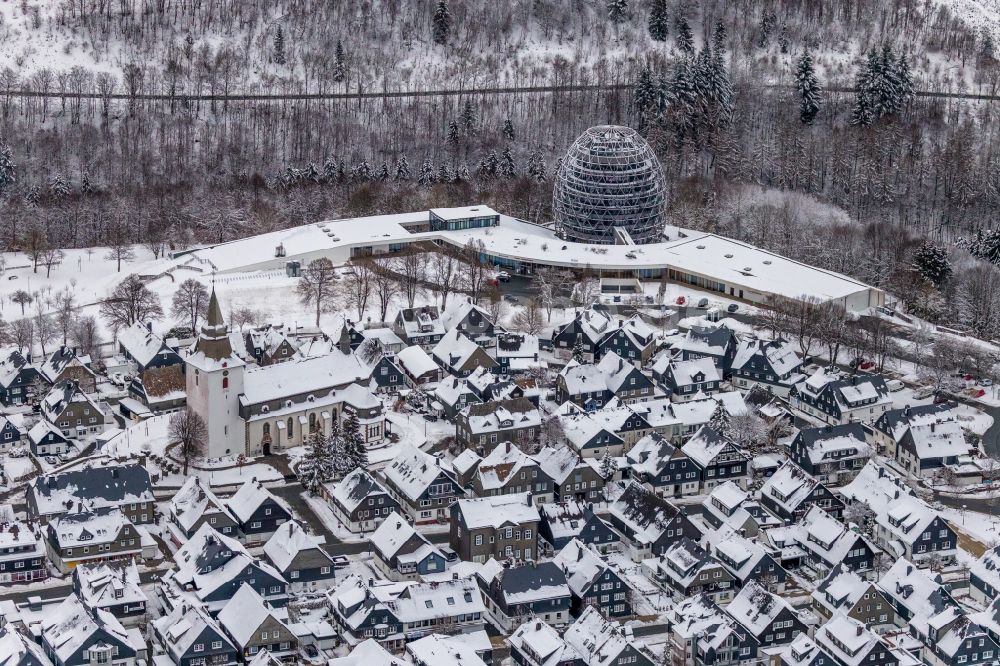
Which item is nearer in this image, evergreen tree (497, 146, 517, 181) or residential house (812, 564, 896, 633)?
residential house (812, 564, 896, 633)

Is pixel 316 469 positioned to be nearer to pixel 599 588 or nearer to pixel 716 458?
pixel 599 588

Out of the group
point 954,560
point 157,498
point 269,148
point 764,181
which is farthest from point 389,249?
point 954,560

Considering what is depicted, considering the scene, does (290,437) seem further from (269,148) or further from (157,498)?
(269,148)

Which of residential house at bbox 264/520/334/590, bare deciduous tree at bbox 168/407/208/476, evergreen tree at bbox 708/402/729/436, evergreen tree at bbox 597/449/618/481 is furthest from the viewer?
evergreen tree at bbox 708/402/729/436

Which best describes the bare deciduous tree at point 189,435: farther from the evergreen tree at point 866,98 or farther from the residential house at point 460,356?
the evergreen tree at point 866,98

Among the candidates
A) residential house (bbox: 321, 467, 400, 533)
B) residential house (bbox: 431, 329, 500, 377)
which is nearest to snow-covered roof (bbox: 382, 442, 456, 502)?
residential house (bbox: 321, 467, 400, 533)

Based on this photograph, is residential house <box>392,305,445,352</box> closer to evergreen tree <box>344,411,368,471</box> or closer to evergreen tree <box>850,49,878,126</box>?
evergreen tree <box>344,411,368,471</box>

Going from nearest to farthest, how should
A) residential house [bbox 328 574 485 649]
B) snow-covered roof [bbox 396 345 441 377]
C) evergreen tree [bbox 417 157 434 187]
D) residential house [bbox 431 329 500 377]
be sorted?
residential house [bbox 328 574 485 649] → residential house [bbox 431 329 500 377] → snow-covered roof [bbox 396 345 441 377] → evergreen tree [bbox 417 157 434 187]
